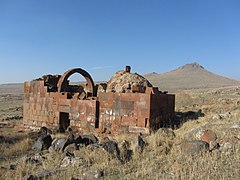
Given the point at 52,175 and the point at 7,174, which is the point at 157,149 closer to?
the point at 52,175

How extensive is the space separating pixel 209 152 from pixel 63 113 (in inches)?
299

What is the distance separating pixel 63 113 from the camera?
11.4m

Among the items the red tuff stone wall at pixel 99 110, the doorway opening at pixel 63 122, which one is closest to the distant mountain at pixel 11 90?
the red tuff stone wall at pixel 99 110

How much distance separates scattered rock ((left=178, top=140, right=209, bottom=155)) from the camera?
5.20 meters

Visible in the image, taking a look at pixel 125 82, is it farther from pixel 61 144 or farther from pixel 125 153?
pixel 125 153

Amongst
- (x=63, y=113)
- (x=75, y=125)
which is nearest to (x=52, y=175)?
(x=75, y=125)

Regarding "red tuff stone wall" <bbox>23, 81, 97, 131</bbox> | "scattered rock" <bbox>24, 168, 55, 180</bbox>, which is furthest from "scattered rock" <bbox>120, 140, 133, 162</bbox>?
Result: "red tuff stone wall" <bbox>23, 81, 97, 131</bbox>

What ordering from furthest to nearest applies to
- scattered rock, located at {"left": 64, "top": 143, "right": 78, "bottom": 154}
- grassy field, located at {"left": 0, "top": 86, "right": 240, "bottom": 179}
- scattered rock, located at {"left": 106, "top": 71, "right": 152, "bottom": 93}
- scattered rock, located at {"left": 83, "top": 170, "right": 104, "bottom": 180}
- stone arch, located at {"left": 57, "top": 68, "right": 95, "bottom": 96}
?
stone arch, located at {"left": 57, "top": 68, "right": 95, "bottom": 96}, scattered rock, located at {"left": 106, "top": 71, "right": 152, "bottom": 93}, scattered rock, located at {"left": 64, "top": 143, "right": 78, "bottom": 154}, scattered rock, located at {"left": 83, "top": 170, "right": 104, "bottom": 180}, grassy field, located at {"left": 0, "top": 86, "right": 240, "bottom": 179}

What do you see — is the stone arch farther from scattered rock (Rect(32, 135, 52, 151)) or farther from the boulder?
the boulder

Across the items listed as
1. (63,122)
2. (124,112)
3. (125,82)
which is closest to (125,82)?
(125,82)

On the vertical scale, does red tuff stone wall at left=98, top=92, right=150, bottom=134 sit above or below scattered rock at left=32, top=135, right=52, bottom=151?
above

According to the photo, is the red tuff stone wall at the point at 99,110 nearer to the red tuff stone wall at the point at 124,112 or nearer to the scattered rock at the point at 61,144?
the red tuff stone wall at the point at 124,112

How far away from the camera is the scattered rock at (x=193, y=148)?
5.20 meters

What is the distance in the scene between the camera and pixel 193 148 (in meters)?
5.30
